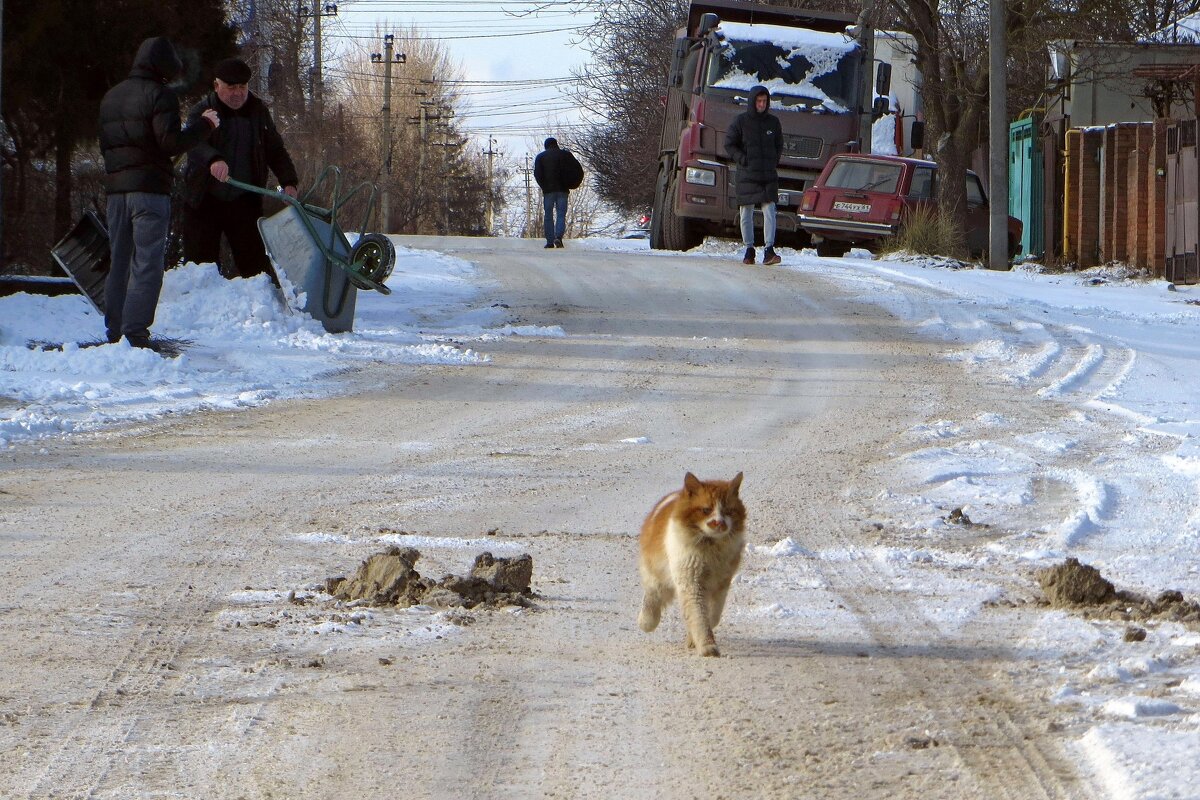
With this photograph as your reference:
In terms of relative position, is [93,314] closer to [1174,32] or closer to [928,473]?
[928,473]

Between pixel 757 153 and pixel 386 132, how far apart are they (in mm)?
43323

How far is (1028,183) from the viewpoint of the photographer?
29188 millimetres

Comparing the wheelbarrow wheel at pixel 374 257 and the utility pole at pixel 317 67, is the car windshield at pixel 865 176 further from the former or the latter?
the utility pole at pixel 317 67

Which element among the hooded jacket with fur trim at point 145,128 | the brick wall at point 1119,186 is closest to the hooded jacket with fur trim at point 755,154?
the brick wall at point 1119,186

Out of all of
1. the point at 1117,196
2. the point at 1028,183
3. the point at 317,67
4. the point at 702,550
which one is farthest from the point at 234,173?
the point at 317,67

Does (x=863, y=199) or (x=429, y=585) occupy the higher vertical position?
(x=863, y=199)

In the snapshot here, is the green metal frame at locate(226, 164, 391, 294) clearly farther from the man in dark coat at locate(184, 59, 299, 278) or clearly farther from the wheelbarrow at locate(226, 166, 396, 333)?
the man in dark coat at locate(184, 59, 299, 278)

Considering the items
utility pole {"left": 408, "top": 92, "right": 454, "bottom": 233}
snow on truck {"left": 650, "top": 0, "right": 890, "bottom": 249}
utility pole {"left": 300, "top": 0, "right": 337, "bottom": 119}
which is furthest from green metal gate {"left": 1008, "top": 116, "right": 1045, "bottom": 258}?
utility pole {"left": 408, "top": 92, "right": 454, "bottom": 233}

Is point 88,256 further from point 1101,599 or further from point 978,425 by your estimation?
point 1101,599

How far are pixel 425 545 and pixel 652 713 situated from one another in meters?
1.98

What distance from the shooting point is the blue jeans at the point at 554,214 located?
23.3 meters

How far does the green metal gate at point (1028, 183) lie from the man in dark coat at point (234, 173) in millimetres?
18860

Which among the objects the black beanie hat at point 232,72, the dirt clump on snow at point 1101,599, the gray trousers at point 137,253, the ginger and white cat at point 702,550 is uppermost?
the black beanie hat at point 232,72

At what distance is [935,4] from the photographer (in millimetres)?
29938
